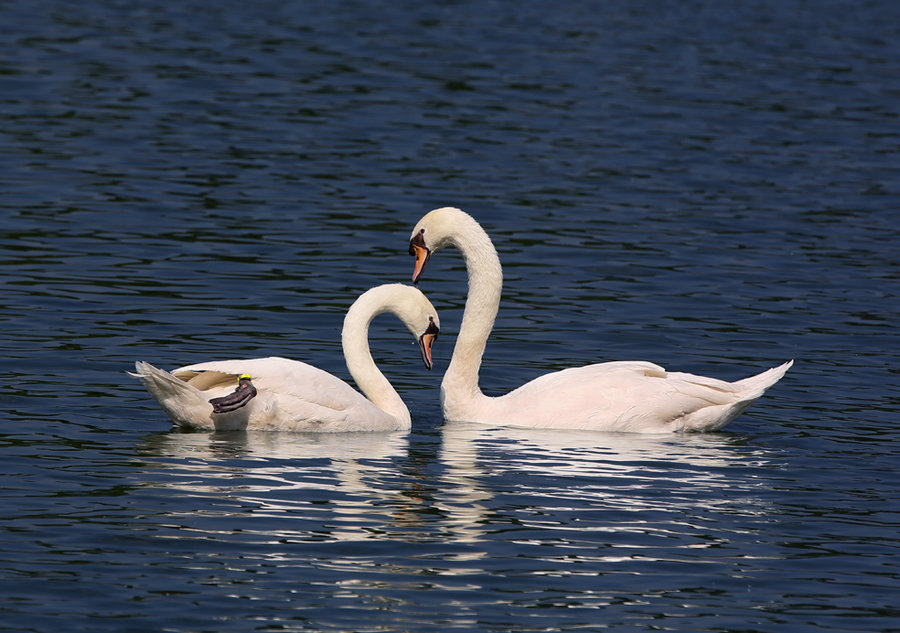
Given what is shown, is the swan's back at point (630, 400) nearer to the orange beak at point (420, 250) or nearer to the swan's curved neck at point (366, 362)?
the swan's curved neck at point (366, 362)

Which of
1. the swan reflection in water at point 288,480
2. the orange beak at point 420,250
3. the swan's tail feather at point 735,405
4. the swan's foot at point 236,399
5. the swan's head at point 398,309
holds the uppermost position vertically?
the orange beak at point 420,250

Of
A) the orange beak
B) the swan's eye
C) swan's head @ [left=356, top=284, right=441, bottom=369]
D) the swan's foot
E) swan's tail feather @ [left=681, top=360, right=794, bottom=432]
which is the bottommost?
swan's tail feather @ [left=681, top=360, right=794, bottom=432]

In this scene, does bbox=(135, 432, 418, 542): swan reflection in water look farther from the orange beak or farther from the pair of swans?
the orange beak

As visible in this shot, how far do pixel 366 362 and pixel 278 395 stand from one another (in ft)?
3.70

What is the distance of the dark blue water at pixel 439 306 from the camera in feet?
26.5

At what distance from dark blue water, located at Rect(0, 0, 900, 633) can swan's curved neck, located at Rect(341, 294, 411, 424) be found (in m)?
0.32

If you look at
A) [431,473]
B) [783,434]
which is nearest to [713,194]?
[783,434]

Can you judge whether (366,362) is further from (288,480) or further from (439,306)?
(439,306)

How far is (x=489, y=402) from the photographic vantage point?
11.8 m

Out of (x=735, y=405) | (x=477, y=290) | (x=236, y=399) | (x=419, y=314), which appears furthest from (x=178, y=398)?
(x=735, y=405)

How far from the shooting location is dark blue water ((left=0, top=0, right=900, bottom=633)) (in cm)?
809

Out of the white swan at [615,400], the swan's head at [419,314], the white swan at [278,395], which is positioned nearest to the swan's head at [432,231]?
the swan's head at [419,314]

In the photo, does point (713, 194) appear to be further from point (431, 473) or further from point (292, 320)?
point (431, 473)

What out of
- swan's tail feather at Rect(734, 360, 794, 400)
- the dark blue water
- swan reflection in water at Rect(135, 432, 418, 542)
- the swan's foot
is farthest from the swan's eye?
swan's tail feather at Rect(734, 360, 794, 400)
